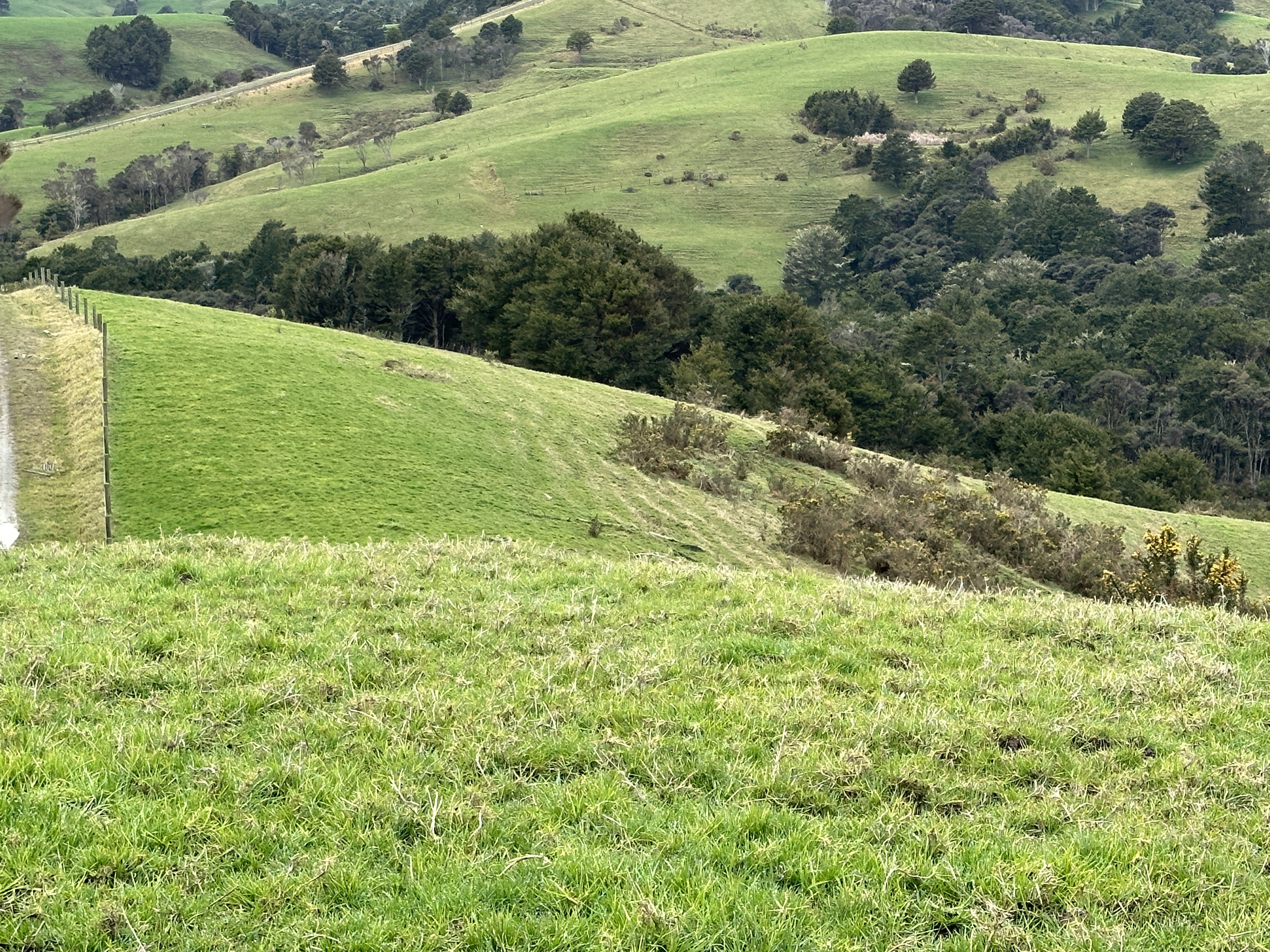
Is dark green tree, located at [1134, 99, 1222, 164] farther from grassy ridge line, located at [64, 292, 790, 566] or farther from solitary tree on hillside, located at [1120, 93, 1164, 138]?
grassy ridge line, located at [64, 292, 790, 566]

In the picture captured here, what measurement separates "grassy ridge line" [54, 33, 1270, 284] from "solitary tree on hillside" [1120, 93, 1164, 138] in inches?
109

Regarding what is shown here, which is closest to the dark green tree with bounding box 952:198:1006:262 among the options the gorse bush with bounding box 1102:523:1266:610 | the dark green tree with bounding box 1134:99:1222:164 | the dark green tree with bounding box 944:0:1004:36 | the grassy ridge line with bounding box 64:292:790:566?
the dark green tree with bounding box 1134:99:1222:164

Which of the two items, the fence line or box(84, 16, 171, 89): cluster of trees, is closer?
the fence line

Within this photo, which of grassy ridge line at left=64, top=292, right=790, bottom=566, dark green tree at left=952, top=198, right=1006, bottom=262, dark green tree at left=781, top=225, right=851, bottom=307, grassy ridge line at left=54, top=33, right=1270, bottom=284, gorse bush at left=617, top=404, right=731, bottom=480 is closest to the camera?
grassy ridge line at left=64, top=292, right=790, bottom=566

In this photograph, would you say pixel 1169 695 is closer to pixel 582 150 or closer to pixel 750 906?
pixel 750 906

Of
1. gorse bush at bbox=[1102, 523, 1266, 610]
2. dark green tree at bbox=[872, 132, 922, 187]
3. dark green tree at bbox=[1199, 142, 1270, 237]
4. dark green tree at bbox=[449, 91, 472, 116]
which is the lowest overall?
gorse bush at bbox=[1102, 523, 1266, 610]

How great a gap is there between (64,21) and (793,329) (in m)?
194

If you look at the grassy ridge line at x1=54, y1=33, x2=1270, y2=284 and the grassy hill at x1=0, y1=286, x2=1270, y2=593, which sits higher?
the grassy ridge line at x1=54, y1=33, x2=1270, y2=284

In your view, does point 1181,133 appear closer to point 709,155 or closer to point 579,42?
point 709,155

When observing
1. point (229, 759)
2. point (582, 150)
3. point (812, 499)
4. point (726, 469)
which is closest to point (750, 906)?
point (229, 759)

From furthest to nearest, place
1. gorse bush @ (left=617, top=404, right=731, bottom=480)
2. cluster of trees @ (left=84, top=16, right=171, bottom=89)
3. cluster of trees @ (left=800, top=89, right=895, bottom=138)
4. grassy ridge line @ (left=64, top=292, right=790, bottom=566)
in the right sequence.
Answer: cluster of trees @ (left=84, top=16, right=171, bottom=89), cluster of trees @ (left=800, top=89, right=895, bottom=138), gorse bush @ (left=617, top=404, right=731, bottom=480), grassy ridge line @ (left=64, top=292, right=790, bottom=566)

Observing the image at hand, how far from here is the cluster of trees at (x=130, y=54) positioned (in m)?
174

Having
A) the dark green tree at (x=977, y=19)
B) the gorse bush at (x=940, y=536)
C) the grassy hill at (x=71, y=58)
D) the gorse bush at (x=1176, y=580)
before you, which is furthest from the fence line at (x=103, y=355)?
the dark green tree at (x=977, y=19)

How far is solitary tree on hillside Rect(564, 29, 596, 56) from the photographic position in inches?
6654
